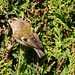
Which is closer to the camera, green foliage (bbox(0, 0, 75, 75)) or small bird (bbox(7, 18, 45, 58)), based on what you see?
small bird (bbox(7, 18, 45, 58))

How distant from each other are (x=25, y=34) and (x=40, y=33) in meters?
0.45

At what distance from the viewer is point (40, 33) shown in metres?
3.53

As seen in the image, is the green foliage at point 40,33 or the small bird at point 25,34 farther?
the green foliage at point 40,33

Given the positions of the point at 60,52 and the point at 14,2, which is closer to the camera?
the point at 60,52

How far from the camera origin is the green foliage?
130 inches

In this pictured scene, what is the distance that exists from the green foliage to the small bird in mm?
185

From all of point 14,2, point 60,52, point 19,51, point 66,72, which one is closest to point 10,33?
point 19,51

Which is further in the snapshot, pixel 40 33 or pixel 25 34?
pixel 40 33

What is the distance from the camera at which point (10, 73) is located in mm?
3359

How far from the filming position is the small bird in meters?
3.16

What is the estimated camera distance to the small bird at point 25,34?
3158 mm

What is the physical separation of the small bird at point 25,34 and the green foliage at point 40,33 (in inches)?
7.3

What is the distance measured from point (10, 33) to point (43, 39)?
0.81m

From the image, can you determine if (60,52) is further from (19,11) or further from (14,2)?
(14,2)
